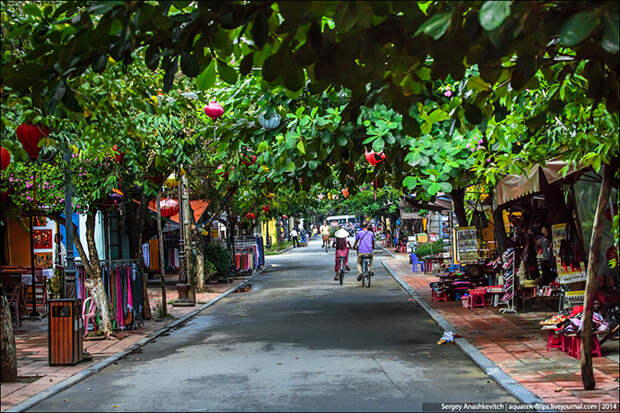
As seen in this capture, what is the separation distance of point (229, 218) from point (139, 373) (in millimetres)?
21488

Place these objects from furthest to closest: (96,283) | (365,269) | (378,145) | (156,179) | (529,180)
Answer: (365,269) → (156,179) → (96,283) → (529,180) → (378,145)

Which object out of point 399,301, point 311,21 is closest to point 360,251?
point 399,301

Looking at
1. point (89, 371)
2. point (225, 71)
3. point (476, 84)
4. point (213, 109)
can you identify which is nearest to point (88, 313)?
point (89, 371)

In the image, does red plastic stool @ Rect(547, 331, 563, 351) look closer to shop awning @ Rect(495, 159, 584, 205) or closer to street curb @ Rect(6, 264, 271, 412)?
shop awning @ Rect(495, 159, 584, 205)

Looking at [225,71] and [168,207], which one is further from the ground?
[225,71]

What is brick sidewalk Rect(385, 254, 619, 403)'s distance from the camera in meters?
7.19

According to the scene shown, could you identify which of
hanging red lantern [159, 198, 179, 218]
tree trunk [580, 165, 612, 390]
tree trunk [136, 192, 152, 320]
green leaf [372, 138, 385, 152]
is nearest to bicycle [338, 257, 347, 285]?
hanging red lantern [159, 198, 179, 218]

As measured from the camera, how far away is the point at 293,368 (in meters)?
9.32

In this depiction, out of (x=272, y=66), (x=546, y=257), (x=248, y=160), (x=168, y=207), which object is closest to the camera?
(x=272, y=66)

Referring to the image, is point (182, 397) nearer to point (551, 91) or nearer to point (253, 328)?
point (551, 91)

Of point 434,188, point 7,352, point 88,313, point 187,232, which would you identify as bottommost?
point 7,352

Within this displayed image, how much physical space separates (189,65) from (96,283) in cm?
908

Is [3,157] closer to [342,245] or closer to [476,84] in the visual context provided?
[476,84]

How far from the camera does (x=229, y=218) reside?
3089cm
